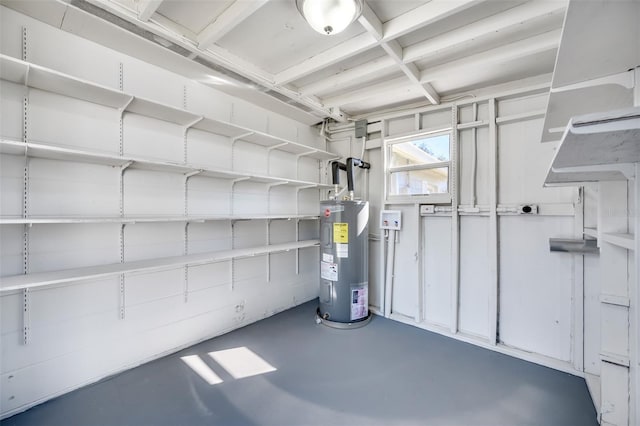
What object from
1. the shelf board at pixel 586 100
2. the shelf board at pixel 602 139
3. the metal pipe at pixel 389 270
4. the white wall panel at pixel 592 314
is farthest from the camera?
the metal pipe at pixel 389 270

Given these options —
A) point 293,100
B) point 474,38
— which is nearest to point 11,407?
point 293,100

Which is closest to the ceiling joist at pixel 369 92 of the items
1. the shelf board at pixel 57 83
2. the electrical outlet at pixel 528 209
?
the electrical outlet at pixel 528 209

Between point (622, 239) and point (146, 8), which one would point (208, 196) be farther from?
point (622, 239)

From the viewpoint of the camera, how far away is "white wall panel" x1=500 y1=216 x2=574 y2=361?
2121 mm

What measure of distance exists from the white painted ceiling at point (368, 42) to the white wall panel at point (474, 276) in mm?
1318

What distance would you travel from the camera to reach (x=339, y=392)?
179 centimetres

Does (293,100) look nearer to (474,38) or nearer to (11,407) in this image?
(474,38)

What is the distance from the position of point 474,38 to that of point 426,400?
91.9 inches

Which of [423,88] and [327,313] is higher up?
[423,88]

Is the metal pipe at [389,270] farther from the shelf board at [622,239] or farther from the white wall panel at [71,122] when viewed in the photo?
the white wall panel at [71,122]

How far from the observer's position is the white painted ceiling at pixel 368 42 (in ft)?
5.11

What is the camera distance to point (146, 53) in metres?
1.93

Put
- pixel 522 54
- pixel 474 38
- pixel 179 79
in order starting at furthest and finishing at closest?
pixel 179 79 → pixel 522 54 → pixel 474 38

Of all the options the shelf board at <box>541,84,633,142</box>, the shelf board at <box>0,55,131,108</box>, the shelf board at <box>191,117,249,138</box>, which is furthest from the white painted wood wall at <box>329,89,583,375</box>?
the shelf board at <box>0,55,131,108</box>
